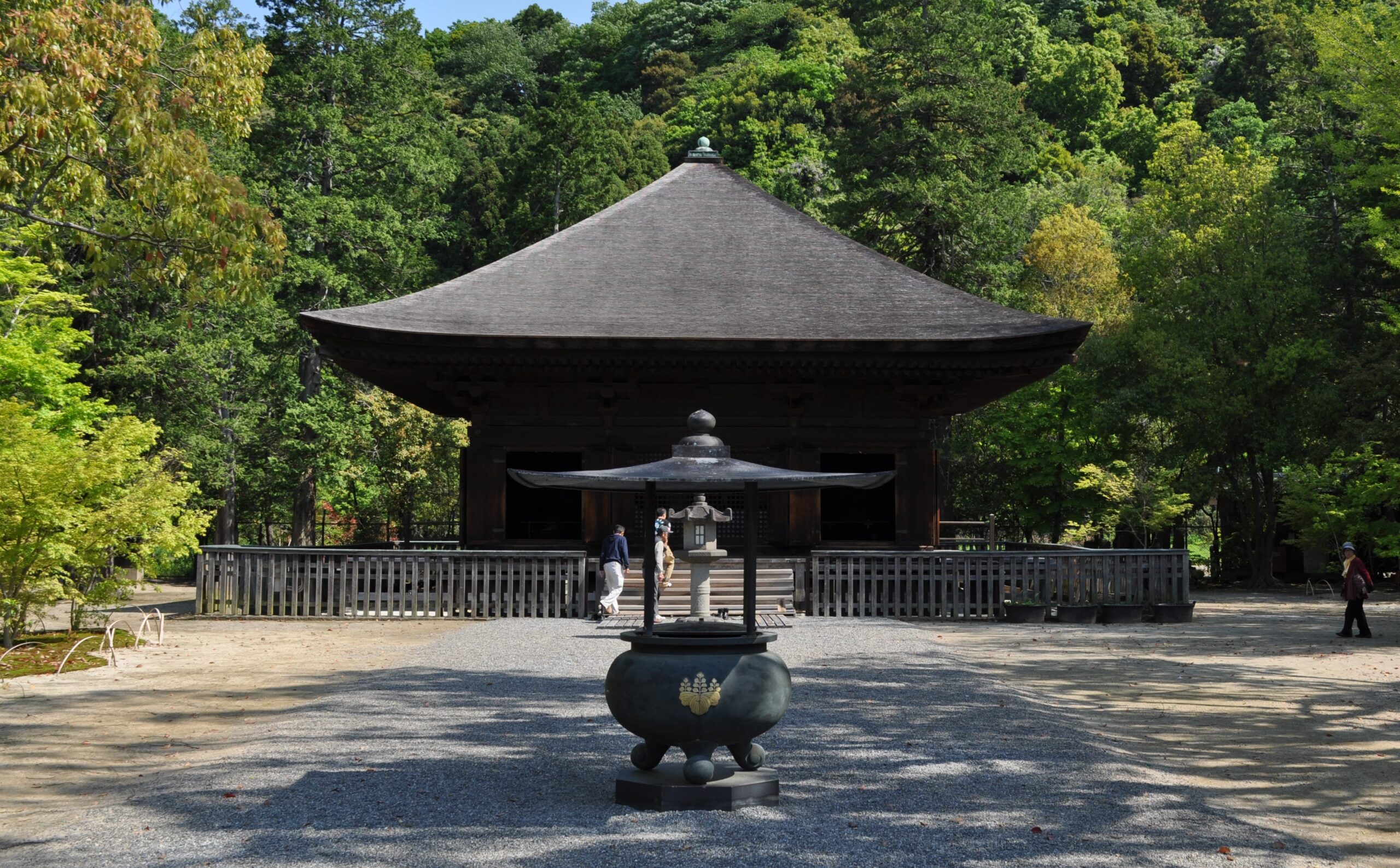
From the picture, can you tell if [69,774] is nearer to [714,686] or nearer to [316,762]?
[316,762]

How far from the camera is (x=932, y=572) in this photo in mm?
19547

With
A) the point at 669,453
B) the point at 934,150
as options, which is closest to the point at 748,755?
the point at 669,453

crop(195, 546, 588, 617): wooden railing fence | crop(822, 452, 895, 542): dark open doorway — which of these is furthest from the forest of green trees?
crop(822, 452, 895, 542): dark open doorway

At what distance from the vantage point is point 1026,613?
19531 mm

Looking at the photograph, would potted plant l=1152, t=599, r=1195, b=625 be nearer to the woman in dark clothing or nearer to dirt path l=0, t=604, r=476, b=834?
the woman in dark clothing

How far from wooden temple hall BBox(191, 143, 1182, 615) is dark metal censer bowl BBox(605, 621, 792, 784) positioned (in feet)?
39.5

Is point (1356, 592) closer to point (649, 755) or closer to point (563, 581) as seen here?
point (563, 581)

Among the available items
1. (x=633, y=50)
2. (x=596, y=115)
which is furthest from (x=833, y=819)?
(x=633, y=50)

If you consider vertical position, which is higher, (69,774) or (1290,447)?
(1290,447)

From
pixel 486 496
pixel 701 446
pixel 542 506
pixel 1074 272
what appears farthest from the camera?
pixel 1074 272

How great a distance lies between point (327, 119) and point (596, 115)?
1830cm

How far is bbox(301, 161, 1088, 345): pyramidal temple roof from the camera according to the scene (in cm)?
2006

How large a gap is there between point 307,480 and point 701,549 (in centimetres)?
2115

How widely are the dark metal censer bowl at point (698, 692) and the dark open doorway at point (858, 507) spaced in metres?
14.5
